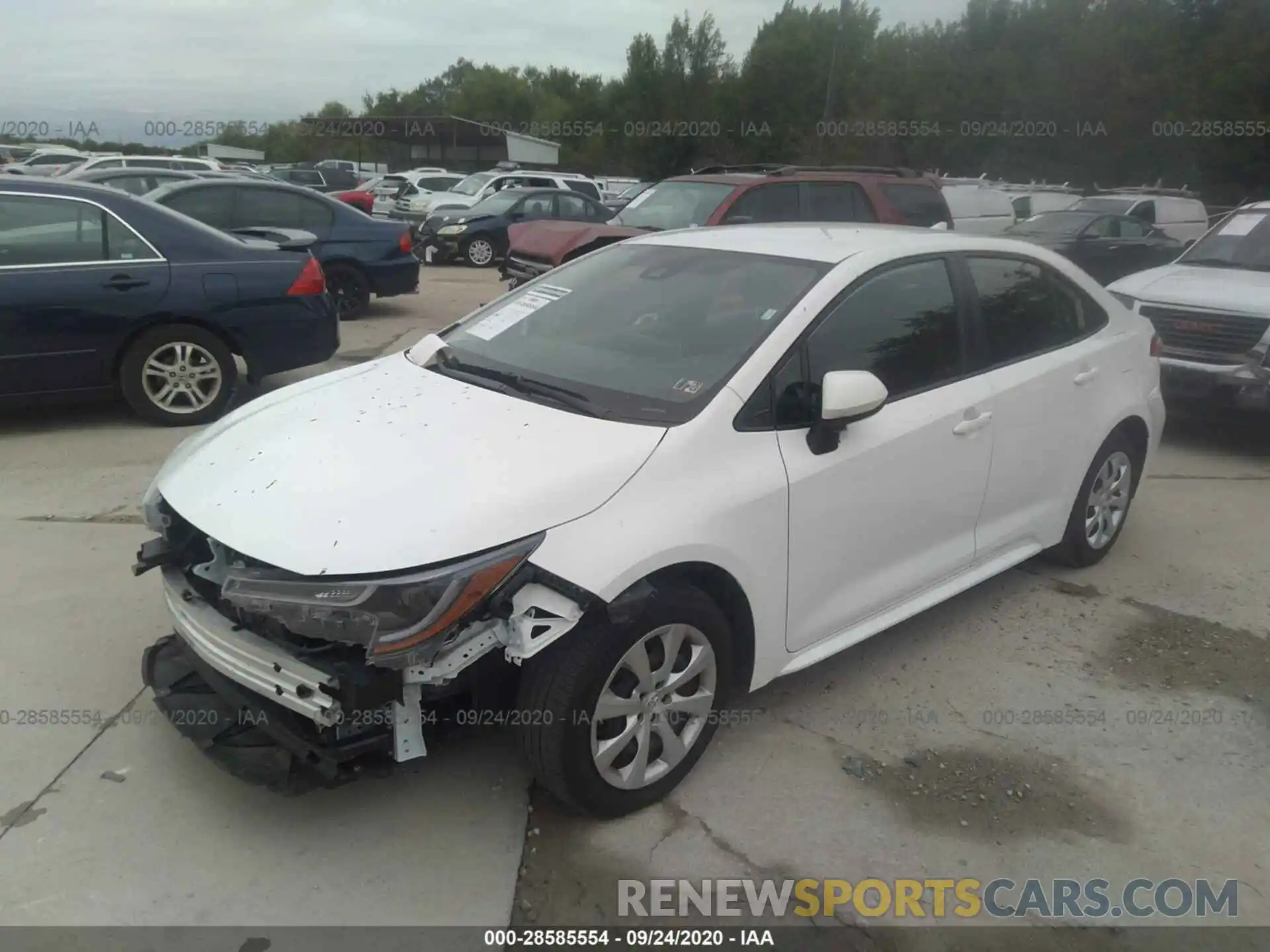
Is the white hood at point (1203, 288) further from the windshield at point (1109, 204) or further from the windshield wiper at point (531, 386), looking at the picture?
the windshield at point (1109, 204)

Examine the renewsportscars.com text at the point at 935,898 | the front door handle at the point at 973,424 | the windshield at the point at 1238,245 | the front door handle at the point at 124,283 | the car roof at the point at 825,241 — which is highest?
the car roof at the point at 825,241

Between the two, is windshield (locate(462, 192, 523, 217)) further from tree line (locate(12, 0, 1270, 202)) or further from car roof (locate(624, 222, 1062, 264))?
car roof (locate(624, 222, 1062, 264))

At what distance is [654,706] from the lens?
9.91ft

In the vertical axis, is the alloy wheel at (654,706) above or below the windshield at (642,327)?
below

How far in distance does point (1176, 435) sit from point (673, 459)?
6250 mm

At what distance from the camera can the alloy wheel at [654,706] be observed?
292 centimetres

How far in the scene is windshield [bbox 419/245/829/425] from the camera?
3299mm

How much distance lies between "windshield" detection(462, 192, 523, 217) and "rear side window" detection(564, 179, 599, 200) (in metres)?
5.55

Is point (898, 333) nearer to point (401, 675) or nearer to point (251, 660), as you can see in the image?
point (401, 675)

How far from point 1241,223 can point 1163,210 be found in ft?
28.8

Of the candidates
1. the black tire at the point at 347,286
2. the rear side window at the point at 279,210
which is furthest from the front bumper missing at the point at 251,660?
the black tire at the point at 347,286

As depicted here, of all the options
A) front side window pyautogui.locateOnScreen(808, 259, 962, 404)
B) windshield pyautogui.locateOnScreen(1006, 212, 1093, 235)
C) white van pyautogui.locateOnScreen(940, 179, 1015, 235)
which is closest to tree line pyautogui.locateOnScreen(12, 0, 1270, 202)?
white van pyautogui.locateOnScreen(940, 179, 1015, 235)

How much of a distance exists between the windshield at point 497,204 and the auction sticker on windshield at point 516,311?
14.4 m

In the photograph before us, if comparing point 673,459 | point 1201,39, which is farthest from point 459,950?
point 1201,39
